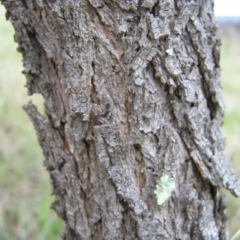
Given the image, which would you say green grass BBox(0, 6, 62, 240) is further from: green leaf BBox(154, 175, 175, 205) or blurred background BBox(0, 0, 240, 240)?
green leaf BBox(154, 175, 175, 205)

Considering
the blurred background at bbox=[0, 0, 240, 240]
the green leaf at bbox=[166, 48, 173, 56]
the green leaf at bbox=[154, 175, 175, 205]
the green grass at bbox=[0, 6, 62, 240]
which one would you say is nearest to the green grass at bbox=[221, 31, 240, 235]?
the blurred background at bbox=[0, 0, 240, 240]

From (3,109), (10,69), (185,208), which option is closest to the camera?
(185,208)

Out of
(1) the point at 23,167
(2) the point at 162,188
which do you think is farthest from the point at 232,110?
(2) the point at 162,188

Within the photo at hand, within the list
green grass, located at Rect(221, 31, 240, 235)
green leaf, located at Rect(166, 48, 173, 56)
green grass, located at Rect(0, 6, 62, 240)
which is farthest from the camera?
green grass, located at Rect(221, 31, 240, 235)

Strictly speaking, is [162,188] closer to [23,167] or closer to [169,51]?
[169,51]

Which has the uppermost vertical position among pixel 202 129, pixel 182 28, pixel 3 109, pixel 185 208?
pixel 3 109

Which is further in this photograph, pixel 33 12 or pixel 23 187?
pixel 23 187

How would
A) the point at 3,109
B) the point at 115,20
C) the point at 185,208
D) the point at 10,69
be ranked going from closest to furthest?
1. the point at 115,20
2. the point at 185,208
3. the point at 3,109
4. the point at 10,69

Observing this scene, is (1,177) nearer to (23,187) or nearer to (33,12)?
(23,187)

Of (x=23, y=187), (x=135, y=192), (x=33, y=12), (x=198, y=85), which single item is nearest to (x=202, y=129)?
(x=198, y=85)
